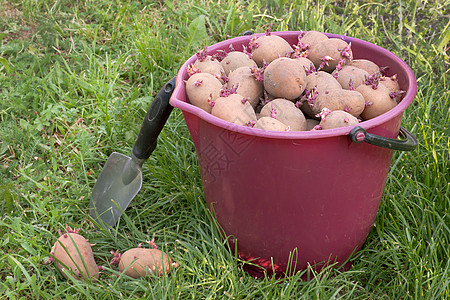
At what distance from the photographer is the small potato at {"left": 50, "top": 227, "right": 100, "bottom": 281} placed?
5.48ft

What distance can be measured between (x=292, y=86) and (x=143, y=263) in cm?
78

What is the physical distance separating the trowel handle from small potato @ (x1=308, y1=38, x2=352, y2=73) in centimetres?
49

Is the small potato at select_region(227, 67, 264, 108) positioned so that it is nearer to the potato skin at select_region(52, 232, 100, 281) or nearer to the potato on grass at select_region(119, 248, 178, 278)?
the potato on grass at select_region(119, 248, 178, 278)

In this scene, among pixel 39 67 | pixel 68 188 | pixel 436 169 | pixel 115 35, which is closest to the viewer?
pixel 436 169

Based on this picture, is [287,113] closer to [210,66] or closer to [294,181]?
[294,181]

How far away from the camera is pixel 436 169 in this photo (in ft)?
6.13

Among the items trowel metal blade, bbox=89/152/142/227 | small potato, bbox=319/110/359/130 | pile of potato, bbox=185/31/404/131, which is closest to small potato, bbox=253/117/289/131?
pile of potato, bbox=185/31/404/131

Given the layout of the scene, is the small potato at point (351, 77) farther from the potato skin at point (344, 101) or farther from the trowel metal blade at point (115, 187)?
the trowel metal blade at point (115, 187)

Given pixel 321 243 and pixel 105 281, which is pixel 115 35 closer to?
pixel 105 281

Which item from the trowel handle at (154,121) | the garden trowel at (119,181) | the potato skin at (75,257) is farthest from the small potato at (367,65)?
the potato skin at (75,257)

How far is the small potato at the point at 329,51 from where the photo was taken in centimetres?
163

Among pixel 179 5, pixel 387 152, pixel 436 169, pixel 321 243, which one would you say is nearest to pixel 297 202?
pixel 321 243

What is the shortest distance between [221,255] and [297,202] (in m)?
0.38

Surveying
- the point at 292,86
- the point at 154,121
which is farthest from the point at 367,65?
the point at 154,121
